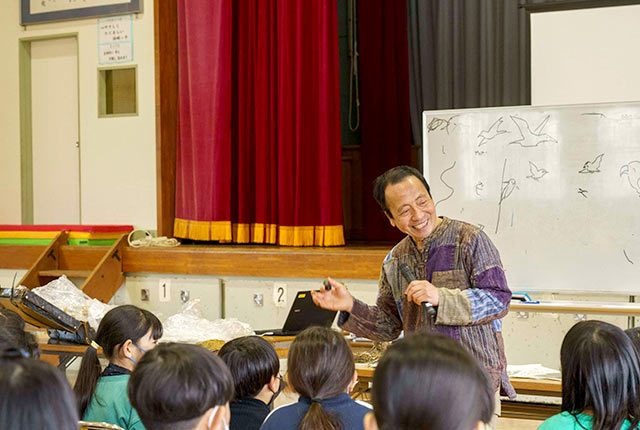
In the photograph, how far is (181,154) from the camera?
180 inches

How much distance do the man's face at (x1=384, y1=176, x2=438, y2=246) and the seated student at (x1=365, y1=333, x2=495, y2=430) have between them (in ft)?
3.36

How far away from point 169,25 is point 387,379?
411 centimetres

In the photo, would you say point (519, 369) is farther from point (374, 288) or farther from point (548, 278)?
point (374, 288)

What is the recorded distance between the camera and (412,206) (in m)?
1.91

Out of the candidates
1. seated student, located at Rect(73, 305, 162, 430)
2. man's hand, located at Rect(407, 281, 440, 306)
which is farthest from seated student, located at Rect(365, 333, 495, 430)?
seated student, located at Rect(73, 305, 162, 430)

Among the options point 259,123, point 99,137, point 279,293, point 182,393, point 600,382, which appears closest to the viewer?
point 182,393

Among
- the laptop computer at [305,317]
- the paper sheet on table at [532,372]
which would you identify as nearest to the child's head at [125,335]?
the laptop computer at [305,317]

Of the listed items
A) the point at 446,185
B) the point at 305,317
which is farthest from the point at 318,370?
the point at 446,185

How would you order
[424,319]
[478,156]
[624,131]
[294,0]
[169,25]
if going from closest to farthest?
[424,319] < [624,131] < [478,156] < [294,0] < [169,25]

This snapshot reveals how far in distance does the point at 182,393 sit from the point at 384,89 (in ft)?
12.1

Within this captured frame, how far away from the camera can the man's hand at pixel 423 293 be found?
5.69ft

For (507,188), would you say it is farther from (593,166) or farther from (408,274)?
(408,274)

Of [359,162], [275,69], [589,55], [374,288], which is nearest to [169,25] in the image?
[275,69]

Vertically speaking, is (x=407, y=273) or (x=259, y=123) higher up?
(x=259, y=123)
